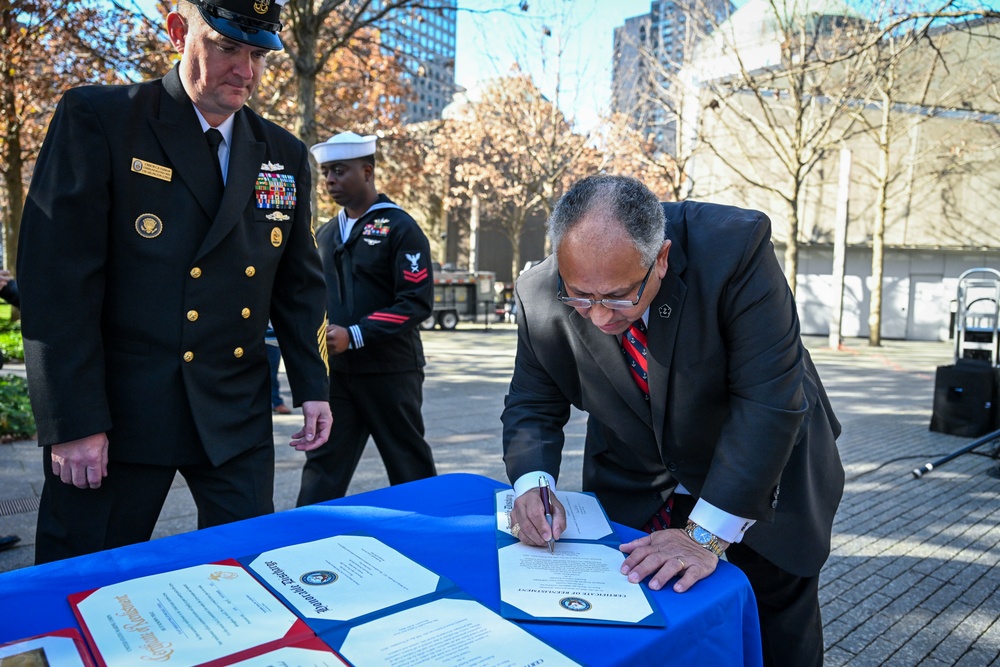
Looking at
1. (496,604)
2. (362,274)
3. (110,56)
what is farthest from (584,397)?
(110,56)

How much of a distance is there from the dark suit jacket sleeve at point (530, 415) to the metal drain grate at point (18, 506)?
3617 mm

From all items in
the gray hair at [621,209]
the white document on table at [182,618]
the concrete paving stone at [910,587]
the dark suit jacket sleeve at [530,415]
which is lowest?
the concrete paving stone at [910,587]

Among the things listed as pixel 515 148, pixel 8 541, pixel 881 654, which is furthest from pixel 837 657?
pixel 515 148

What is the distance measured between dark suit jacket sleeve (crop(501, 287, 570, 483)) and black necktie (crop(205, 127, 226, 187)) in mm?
949

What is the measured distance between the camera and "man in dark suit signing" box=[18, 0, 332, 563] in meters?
1.85

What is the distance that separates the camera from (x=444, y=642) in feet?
4.00

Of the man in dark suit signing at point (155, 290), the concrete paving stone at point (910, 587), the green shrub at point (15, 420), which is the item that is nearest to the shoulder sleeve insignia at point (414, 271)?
the man in dark suit signing at point (155, 290)

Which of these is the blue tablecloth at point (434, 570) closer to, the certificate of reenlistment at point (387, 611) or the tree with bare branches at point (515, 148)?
the certificate of reenlistment at point (387, 611)

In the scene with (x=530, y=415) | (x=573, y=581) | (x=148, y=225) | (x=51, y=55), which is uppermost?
(x=51, y=55)

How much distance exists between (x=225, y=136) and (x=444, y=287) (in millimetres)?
20518

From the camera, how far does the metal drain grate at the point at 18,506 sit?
4.37m

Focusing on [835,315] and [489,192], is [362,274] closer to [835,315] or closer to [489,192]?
[835,315]

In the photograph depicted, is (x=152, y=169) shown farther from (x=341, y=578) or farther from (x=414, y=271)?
(x=414, y=271)

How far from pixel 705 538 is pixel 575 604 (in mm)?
516
